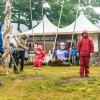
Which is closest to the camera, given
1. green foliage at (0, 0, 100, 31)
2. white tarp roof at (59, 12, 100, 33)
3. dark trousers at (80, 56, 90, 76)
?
dark trousers at (80, 56, 90, 76)

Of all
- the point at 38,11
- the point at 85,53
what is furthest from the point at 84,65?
the point at 38,11

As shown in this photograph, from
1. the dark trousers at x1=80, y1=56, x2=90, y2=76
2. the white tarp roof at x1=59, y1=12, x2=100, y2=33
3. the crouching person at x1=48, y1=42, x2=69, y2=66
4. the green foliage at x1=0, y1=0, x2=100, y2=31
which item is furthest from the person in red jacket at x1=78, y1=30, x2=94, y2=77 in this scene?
the green foliage at x1=0, y1=0, x2=100, y2=31

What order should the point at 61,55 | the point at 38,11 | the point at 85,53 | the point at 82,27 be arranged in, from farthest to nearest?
the point at 38,11 < the point at 82,27 < the point at 61,55 < the point at 85,53

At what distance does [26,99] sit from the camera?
15.9 ft

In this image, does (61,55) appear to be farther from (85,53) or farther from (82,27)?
(85,53)

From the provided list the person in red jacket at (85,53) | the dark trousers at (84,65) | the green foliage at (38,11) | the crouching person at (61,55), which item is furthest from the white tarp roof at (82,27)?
the green foliage at (38,11)

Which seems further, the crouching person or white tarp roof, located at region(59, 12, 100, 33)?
white tarp roof, located at region(59, 12, 100, 33)

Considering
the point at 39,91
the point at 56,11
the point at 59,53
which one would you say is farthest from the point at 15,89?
the point at 56,11

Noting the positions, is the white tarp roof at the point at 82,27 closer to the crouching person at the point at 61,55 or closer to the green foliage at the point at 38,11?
the crouching person at the point at 61,55

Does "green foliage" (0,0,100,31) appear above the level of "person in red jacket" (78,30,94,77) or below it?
above

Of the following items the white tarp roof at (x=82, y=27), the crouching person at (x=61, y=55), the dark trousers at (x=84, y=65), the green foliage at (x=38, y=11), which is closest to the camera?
the dark trousers at (x=84, y=65)

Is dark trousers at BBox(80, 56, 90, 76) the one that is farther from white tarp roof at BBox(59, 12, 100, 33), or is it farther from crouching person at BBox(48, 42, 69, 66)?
white tarp roof at BBox(59, 12, 100, 33)

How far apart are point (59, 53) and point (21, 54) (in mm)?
5468

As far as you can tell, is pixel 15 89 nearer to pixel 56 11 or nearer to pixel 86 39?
pixel 86 39
